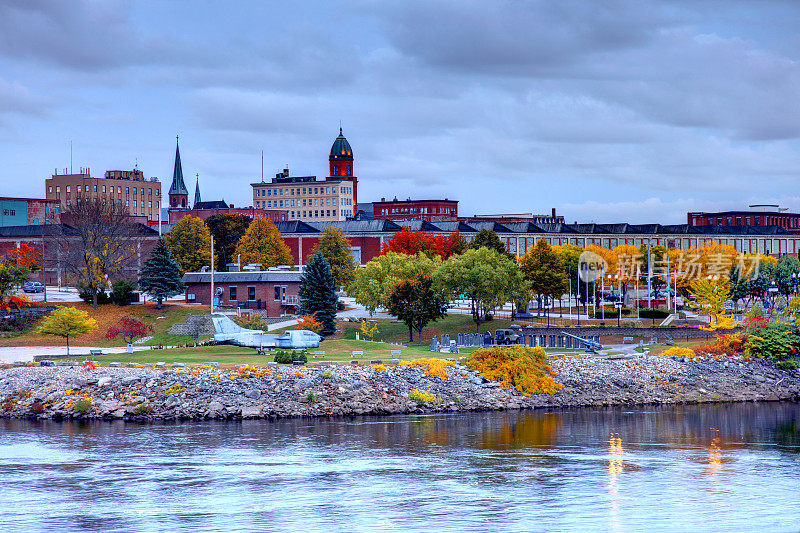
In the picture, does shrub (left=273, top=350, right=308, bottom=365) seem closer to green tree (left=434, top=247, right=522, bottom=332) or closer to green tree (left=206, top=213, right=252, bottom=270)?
green tree (left=434, top=247, right=522, bottom=332)

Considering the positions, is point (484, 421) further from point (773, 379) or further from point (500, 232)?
point (500, 232)

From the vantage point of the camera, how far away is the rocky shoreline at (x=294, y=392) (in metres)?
51.5

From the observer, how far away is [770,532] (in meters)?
30.2

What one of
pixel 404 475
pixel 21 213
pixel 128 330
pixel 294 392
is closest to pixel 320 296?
pixel 128 330

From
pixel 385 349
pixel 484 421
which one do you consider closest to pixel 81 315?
pixel 385 349

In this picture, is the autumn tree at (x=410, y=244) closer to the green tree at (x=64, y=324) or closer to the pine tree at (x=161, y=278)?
the pine tree at (x=161, y=278)

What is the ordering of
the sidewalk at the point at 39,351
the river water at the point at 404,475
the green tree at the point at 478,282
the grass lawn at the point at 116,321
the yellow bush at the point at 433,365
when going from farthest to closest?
the green tree at the point at 478,282, the grass lawn at the point at 116,321, the sidewalk at the point at 39,351, the yellow bush at the point at 433,365, the river water at the point at 404,475

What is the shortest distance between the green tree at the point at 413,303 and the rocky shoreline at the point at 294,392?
22142 millimetres

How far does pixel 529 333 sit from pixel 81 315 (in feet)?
131

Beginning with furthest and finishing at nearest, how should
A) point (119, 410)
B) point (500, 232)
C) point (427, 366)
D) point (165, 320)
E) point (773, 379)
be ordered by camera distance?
point (500, 232), point (165, 320), point (773, 379), point (427, 366), point (119, 410)

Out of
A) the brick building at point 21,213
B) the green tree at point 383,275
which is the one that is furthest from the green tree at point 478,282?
the brick building at point 21,213

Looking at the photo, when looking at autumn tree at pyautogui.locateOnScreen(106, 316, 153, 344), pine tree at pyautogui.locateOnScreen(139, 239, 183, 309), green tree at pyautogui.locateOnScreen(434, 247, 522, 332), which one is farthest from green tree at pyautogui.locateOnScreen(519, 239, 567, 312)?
autumn tree at pyautogui.locateOnScreen(106, 316, 153, 344)

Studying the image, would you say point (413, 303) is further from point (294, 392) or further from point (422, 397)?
point (294, 392)

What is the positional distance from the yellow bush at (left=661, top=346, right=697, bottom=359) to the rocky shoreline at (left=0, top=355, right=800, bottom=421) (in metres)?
5.20
